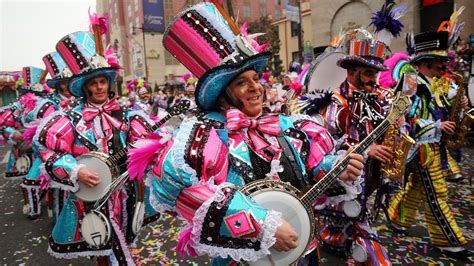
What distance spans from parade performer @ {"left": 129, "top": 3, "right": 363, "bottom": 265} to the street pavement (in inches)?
78.1

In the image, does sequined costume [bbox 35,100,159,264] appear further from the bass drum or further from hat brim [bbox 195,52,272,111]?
the bass drum

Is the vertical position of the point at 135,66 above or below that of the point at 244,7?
below

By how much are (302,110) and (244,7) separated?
59.8m

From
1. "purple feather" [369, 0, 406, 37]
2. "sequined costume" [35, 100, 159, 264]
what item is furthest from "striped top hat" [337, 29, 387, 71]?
"sequined costume" [35, 100, 159, 264]

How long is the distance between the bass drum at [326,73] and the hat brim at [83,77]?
201 centimetres

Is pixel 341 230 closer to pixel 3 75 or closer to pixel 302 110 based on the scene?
pixel 302 110

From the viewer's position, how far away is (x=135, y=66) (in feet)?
182

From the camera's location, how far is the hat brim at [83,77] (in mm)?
3354

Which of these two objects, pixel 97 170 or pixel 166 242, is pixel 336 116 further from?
pixel 166 242

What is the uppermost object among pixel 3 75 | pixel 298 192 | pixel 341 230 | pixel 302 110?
pixel 3 75

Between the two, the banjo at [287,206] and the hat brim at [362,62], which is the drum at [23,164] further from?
the banjo at [287,206]

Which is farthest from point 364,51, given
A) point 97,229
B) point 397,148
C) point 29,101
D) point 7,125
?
point 7,125

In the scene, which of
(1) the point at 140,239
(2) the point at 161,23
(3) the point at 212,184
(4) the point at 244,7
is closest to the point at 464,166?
(1) the point at 140,239

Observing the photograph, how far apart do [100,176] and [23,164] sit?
15.8 ft
